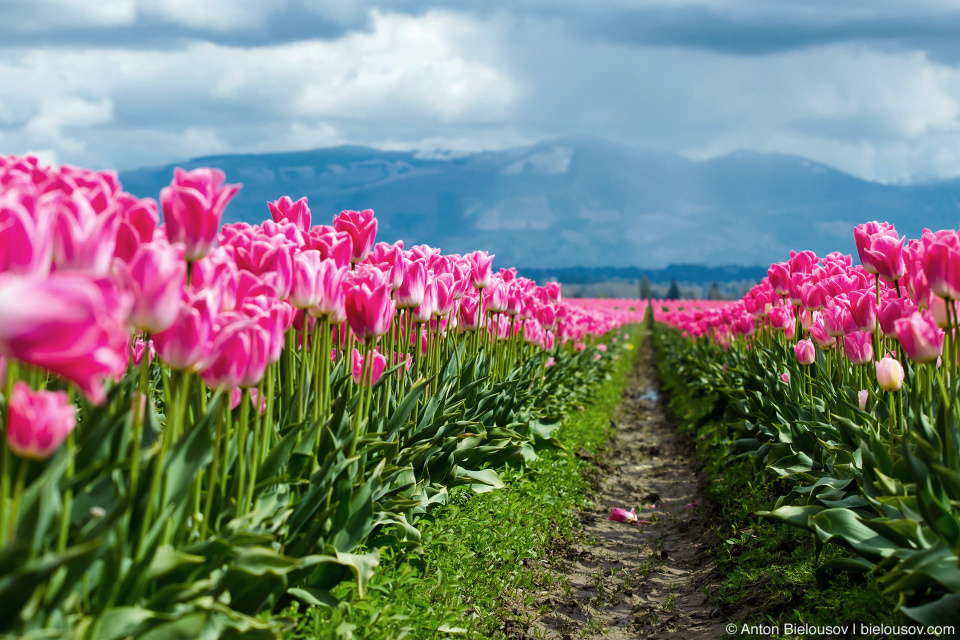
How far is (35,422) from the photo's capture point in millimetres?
1751

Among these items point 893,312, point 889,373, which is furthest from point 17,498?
point 893,312

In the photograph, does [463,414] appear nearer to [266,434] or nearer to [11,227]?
[266,434]

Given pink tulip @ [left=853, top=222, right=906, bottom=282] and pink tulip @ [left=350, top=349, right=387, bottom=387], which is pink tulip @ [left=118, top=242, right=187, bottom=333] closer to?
pink tulip @ [left=350, top=349, right=387, bottom=387]

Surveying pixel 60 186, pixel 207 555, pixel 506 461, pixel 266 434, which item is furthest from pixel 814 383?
pixel 60 186

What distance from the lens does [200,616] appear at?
7.27 feet

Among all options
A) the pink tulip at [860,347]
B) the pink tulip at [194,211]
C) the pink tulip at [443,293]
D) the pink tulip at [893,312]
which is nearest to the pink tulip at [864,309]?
the pink tulip at [860,347]

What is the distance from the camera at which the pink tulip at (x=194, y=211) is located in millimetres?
2416

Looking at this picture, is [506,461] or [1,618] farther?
[506,461]

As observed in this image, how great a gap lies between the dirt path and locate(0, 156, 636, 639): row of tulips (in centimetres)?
114

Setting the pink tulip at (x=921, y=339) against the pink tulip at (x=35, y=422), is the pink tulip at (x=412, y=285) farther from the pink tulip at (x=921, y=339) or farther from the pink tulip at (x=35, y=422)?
the pink tulip at (x=35, y=422)

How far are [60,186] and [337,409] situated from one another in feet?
5.23

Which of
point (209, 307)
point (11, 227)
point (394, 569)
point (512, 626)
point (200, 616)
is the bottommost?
point (512, 626)

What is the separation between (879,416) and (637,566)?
2.06 m

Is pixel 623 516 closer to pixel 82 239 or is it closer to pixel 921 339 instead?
pixel 921 339
